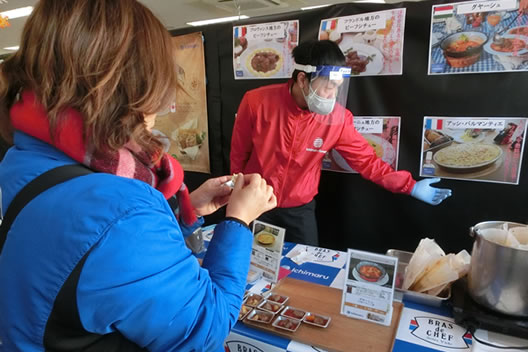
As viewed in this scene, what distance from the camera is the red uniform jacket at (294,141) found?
1954 mm

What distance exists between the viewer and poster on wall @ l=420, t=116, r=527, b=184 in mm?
1827

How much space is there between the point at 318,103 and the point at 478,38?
891 mm

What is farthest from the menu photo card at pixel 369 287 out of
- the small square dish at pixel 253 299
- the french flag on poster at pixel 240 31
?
the french flag on poster at pixel 240 31

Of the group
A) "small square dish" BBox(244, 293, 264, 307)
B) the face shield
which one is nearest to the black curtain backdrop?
the face shield

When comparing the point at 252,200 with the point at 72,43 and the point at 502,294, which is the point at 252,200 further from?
the point at 502,294

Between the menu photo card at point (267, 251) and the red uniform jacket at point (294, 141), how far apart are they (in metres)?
0.81

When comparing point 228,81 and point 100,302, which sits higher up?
point 228,81

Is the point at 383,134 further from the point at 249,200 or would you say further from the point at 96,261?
the point at 96,261

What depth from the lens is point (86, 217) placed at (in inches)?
20.0

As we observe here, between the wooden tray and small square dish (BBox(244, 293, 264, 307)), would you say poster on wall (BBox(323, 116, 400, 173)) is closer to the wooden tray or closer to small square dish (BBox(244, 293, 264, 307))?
the wooden tray

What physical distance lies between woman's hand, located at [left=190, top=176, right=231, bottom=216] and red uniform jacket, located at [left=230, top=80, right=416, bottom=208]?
0.90 metres

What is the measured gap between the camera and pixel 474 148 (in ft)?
6.30

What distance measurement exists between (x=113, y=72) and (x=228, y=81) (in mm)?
2121

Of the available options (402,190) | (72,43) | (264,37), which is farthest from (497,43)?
(72,43)
